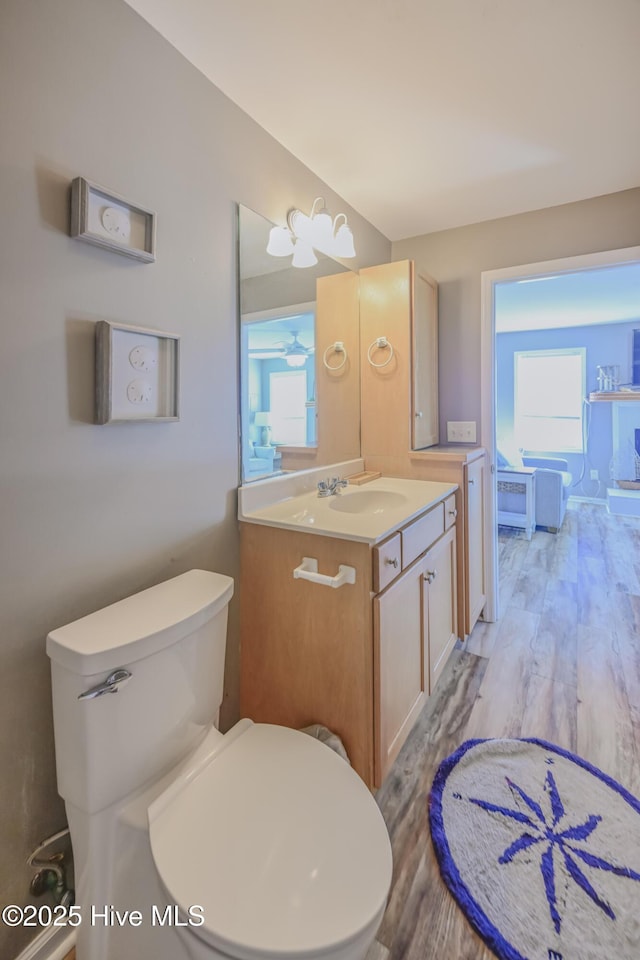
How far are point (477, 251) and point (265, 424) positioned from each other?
172cm

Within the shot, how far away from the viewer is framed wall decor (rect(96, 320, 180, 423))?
1.00 meters

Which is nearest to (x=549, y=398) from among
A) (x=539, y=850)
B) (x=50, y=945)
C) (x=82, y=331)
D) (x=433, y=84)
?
(x=433, y=84)

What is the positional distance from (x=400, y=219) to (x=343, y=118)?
34.1 inches

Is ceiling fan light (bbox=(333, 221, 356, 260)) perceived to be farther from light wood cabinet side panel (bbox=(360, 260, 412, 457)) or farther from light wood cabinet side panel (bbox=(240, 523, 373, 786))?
light wood cabinet side panel (bbox=(240, 523, 373, 786))

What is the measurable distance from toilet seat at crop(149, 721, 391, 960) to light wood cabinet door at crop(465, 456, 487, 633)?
4.35ft

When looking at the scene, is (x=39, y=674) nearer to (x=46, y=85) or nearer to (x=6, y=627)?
(x=6, y=627)

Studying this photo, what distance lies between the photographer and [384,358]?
2.17 meters

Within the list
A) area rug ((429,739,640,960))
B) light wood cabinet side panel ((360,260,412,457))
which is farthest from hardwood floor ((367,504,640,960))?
light wood cabinet side panel ((360,260,412,457))

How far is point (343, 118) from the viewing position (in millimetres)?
1507

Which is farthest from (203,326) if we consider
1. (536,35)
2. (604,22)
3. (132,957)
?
(132,957)

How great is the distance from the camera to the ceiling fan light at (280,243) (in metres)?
1.58

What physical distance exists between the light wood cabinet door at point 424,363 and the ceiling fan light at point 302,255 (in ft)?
1.92

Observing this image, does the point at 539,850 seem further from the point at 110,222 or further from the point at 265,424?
the point at 110,222

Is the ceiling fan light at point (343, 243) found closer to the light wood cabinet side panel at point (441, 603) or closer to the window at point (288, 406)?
the window at point (288, 406)
